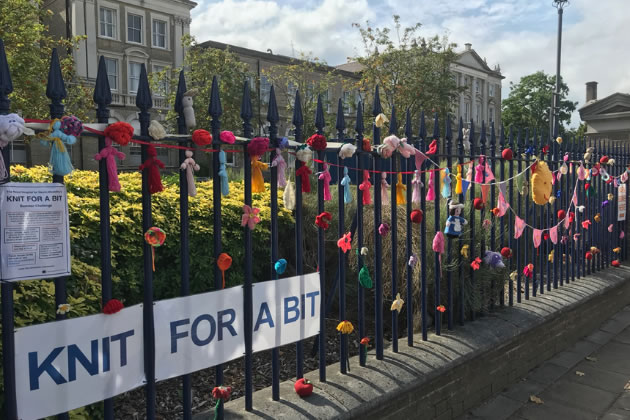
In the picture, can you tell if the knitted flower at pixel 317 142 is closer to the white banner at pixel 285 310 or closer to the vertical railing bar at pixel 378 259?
the vertical railing bar at pixel 378 259

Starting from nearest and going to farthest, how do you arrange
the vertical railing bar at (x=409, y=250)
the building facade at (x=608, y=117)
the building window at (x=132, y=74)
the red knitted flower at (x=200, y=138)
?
the red knitted flower at (x=200, y=138), the vertical railing bar at (x=409, y=250), the building facade at (x=608, y=117), the building window at (x=132, y=74)

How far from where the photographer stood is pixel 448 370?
3.26 m

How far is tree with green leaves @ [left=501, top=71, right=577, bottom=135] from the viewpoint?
51.8 metres

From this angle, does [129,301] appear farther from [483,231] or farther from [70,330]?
[483,231]

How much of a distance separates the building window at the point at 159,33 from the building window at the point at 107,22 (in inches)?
92.8

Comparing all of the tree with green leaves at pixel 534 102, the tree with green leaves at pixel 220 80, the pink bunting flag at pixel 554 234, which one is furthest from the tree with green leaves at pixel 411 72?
the tree with green leaves at pixel 534 102

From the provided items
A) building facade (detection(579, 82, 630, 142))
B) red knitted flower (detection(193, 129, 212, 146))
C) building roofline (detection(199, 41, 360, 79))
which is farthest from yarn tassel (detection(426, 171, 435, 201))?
A: building roofline (detection(199, 41, 360, 79))

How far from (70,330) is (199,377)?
67.1 inches

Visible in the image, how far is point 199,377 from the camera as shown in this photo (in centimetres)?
342

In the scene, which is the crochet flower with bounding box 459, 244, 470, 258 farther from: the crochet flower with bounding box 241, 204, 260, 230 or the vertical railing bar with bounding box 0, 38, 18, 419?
the vertical railing bar with bounding box 0, 38, 18, 419

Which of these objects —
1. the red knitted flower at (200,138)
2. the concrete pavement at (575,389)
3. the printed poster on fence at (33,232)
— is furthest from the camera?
the concrete pavement at (575,389)

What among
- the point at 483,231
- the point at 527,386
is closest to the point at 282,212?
the point at 483,231

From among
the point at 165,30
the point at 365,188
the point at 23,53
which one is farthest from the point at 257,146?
the point at 165,30

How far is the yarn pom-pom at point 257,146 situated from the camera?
236 cm
